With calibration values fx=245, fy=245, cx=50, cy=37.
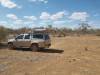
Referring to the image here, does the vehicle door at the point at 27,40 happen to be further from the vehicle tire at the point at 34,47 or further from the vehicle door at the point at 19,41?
the vehicle tire at the point at 34,47

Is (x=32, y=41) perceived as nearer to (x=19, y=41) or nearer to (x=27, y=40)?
(x=27, y=40)

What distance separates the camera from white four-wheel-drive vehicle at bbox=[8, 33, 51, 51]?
25984 millimetres

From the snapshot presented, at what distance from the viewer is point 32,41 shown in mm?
26625

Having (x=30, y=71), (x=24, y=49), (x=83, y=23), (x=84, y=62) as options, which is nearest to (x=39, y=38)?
(x=24, y=49)

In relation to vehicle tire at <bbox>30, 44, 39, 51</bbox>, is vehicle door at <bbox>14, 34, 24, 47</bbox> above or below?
above

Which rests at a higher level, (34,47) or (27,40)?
(27,40)

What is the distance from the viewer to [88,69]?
14047 millimetres

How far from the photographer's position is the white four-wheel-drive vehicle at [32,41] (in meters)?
26.0

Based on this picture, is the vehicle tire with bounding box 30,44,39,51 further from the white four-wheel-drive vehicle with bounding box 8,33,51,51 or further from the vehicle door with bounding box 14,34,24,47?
the vehicle door with bounding box 14,34,24,47

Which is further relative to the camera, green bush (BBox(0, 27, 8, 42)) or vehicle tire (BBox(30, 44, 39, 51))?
green bush (BBox(0, 27, 8, 42))

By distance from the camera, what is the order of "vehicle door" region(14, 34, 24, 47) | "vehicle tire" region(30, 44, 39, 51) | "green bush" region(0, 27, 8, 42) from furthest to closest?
"green bush" region(0, 27, 8, 42)
"vehicle door" region(14, 34, 24, 47)
"vehicle tire" region(30, 44, 39, 51)

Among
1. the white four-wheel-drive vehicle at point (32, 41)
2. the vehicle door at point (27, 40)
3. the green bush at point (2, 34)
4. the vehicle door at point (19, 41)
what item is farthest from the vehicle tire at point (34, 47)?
the green bush at point (2, 34)

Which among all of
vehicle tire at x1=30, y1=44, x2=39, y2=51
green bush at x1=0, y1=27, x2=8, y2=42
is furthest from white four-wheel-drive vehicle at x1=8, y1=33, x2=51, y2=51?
green bush at x1=0, y1=27, x2=8, y2=42

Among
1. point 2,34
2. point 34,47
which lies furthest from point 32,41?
point 2,34
